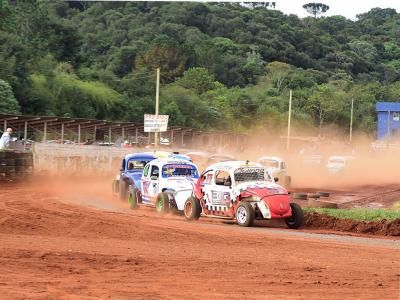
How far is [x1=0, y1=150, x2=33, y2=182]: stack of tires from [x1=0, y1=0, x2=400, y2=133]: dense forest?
80.6ft

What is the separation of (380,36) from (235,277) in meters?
184

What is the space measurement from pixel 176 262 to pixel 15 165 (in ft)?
71.2

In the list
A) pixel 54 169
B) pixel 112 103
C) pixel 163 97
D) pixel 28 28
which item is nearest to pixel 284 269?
pixel 54 169

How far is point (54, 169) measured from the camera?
37.8 metres

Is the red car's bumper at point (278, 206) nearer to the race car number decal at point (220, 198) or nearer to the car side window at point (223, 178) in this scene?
the race car number decal at point (220, 198)

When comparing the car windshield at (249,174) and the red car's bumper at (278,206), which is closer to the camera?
the red car's bumper at (278,206)

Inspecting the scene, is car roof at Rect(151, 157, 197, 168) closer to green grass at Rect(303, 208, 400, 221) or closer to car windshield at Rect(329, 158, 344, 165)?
green grass at Rect(303, 208, 400, 221)

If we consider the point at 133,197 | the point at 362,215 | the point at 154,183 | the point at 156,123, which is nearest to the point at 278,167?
the point at 156,123

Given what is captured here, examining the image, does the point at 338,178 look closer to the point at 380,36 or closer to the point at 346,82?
the point at 346,82

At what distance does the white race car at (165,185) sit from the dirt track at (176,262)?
3156mm

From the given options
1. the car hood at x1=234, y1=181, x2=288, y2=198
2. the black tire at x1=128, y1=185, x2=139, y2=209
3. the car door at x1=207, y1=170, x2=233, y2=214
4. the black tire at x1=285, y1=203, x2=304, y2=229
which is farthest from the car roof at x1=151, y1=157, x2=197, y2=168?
the black tire at x1=285, y1=203, x2=304, y2=229

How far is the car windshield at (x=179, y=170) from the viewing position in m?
23.8

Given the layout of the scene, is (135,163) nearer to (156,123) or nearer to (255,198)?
(255,198)

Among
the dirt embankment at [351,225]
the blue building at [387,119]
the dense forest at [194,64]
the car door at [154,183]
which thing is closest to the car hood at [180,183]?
the car door at [154,183]
